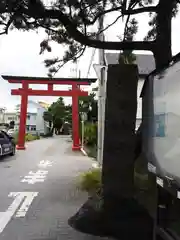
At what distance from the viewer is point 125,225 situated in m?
5.57

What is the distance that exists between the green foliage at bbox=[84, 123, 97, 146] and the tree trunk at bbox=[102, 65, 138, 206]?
2205 cm

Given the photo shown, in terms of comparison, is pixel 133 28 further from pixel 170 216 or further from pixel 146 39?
pixel 170 216

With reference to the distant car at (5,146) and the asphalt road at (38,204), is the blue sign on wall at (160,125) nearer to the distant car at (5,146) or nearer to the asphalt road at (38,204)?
the asphalt road at (38,204)

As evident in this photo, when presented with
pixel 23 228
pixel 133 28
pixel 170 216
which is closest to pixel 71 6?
pixel 133 28

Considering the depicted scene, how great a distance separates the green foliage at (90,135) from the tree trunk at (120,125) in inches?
868

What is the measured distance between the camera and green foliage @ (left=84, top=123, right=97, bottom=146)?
29.1 metres

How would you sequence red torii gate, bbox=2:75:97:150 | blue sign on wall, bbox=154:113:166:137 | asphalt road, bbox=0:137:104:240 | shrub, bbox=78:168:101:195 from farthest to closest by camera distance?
red torii gate, bbox=2:75:97:150
shrub, bbox=78:168:101:195
asphalt road, bbox=0:137:104:240
blue sign on wall, bbox=154:113:166:137

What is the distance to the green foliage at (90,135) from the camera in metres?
29.1

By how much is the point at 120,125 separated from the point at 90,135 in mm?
23905

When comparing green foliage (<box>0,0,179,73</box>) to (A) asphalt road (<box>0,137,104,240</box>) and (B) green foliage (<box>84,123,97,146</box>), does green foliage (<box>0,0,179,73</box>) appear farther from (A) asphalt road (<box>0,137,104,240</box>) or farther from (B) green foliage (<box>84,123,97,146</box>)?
(B) green foliage (<box>84,123,97,146</box>)

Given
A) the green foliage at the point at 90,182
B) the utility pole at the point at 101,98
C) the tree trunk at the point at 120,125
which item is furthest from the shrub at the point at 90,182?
the tree trunk at the point at 120,125

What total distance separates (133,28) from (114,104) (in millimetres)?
2951

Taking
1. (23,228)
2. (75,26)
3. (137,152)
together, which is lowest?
(23,228)

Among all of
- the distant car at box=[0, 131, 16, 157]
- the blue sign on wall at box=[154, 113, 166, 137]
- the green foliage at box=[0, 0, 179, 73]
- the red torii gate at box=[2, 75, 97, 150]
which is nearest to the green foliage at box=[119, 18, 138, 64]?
the green foliage at box=[0, 0, 179, 73]
